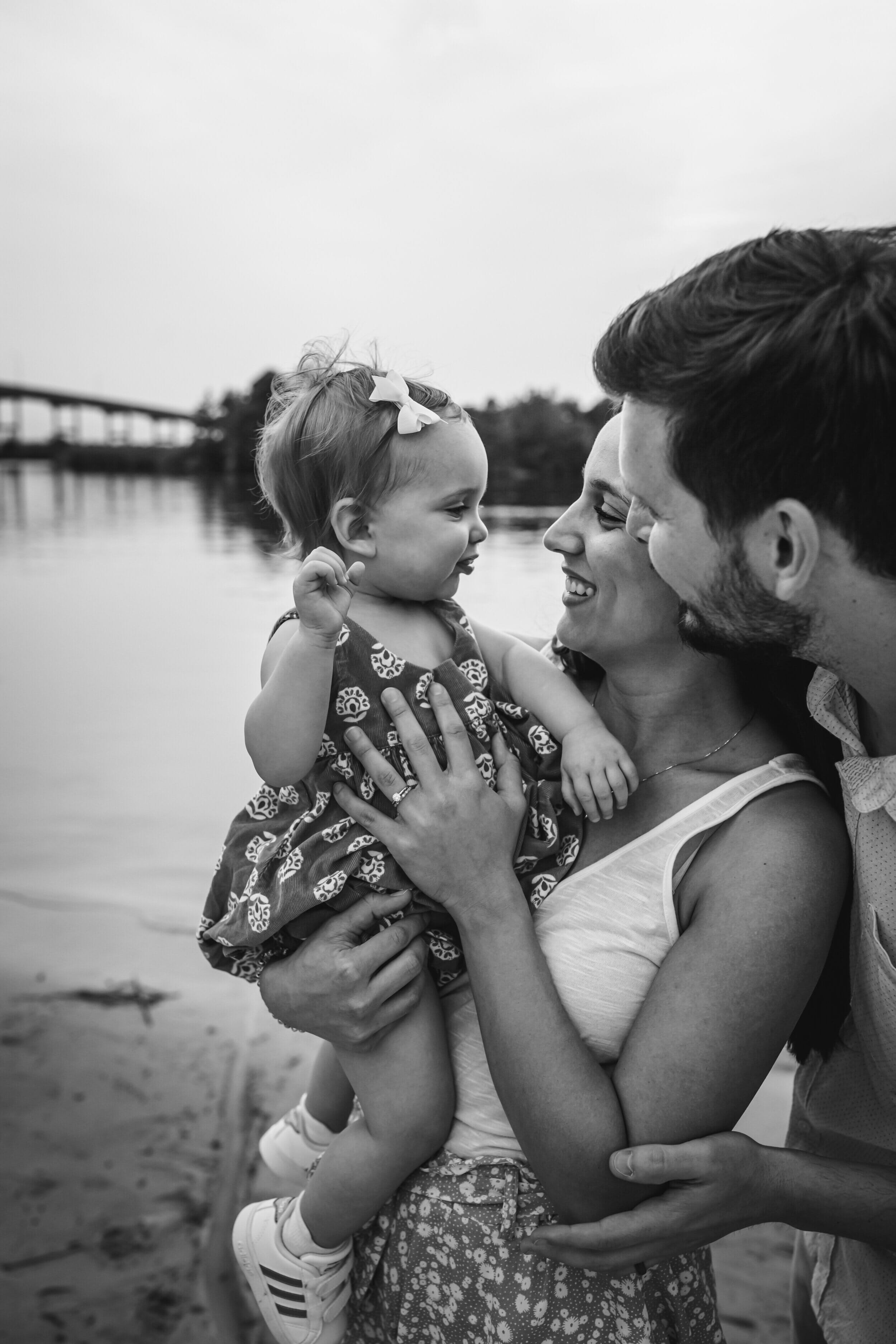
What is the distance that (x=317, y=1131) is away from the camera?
2.19 meters

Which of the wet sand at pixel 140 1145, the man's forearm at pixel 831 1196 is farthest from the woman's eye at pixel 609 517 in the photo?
the wet sand at pixel 140 1145

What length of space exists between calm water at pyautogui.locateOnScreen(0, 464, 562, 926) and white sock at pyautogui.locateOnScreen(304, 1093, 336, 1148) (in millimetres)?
1245

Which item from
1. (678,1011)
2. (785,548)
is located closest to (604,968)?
(678,1011)

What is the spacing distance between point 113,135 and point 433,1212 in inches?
593

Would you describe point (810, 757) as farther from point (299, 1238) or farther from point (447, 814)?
point (299, 1238)

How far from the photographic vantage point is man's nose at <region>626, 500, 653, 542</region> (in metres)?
1.50

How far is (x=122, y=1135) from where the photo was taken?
8.98ft

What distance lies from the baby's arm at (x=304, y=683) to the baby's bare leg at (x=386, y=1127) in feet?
1.56

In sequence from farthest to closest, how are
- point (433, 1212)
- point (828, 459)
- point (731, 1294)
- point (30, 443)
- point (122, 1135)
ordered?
point (30, 443) < point (122, 1135) < point (731, 1294) < point (433, 1212) < point (828, 459)

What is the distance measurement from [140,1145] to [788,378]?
265 cm

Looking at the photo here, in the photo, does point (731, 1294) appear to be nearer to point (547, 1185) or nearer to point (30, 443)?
point (547, 1185)

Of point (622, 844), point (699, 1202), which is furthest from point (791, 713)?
point (699, 1202)

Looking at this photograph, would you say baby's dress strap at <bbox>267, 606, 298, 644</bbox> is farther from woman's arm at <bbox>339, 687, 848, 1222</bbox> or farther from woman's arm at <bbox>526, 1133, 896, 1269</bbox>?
woman's arm at <bbox>526, 1133, 896, 1269</bbox>

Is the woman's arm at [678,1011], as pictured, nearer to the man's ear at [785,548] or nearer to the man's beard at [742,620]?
the man's beard at [742,620]
